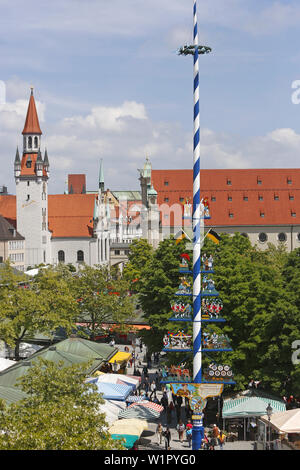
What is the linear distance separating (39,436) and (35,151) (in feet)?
304

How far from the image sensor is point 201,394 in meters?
25.0

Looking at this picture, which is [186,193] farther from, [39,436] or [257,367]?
[39,436]

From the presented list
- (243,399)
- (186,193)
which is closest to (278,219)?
(186,193)

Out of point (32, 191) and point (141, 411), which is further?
point (32, 191)

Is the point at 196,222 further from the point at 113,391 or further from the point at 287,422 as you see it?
the point at 113,391

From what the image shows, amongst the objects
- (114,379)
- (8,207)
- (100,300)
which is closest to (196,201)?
(114,379)

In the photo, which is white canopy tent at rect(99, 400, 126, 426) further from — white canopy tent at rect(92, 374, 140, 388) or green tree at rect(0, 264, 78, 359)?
green tree at rect(0, 264, 78, 359)

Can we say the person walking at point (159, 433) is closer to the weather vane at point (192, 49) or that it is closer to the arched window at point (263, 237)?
the weather vane at point (192, 49)

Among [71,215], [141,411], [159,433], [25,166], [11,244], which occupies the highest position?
[25,166]

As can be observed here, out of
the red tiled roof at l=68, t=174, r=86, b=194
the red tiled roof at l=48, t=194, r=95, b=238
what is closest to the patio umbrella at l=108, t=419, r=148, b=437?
the red tiled roof at l=48, t=194, r=95, b=238

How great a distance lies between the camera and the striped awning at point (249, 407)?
30.0 m

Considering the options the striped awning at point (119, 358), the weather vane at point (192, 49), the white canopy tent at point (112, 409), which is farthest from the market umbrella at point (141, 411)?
the weather vane at point (192, 49)

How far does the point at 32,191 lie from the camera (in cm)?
10562

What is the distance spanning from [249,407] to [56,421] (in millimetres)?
14309
